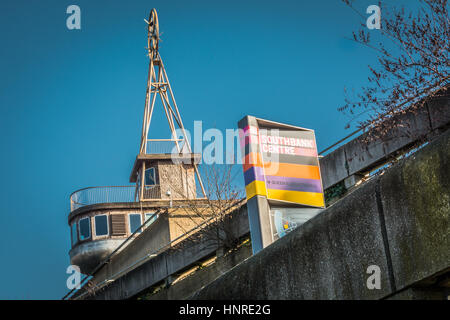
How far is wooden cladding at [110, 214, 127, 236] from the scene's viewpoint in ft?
151

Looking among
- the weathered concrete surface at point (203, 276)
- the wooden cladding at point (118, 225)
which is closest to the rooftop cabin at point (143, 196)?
the wooden cladding at point (118, 225)

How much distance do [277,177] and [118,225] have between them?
35694 mm

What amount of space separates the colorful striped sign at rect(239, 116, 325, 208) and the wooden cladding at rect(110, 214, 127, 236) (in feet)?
115

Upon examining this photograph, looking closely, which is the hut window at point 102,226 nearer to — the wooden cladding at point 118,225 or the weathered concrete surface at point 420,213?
the wooden cladding at point 118,225

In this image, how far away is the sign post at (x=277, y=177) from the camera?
11.3 meters

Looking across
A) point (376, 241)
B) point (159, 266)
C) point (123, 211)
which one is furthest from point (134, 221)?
point (376, 241)

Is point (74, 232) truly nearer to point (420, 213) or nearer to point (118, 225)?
point (118, 225)

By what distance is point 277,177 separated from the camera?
38.0 feet

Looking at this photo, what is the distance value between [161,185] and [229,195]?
27.5 meters

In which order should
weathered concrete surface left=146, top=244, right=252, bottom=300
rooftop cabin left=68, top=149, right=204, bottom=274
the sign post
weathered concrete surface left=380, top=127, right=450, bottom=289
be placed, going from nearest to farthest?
weathered concrete surface left=380, top=127, right=450, bottom=289
the sign post
weathered concrete surface left=146, top=244, right=252, bottom=300
rooftop cabin left=68, top=149, right=204, bottom=274

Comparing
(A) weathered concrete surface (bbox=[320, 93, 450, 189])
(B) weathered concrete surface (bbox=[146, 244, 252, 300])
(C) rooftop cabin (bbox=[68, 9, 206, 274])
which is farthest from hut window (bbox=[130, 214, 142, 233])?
(A) weathered concrete surface (bbox=[320, 93, 450, 189])

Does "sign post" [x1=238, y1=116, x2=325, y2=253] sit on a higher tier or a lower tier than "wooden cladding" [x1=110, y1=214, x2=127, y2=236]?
lower

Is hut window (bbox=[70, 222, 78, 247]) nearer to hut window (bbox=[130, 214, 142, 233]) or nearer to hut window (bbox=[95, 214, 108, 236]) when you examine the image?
hut window (bbox=[95, 214, 108, 236])
